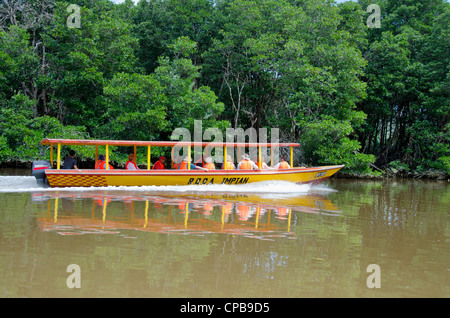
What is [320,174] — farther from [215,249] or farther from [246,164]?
[215,249]

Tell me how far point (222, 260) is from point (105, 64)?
639 inches

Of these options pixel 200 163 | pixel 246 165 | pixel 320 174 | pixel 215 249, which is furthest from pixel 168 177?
pixel 215 249

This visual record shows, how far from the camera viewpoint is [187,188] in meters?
10.8

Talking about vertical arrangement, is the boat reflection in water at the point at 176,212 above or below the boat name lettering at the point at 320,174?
below

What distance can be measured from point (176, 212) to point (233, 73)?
1545 centimetres

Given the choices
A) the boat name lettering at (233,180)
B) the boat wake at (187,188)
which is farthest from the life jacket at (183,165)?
the boat name lettering at (233,180)

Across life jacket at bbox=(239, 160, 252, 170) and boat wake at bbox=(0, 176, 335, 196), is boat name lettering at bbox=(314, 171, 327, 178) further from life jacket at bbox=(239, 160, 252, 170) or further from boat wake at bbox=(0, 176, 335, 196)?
life jacket at bbox=(239, 160, 252, 170)

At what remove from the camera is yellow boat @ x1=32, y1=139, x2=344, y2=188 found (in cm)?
967

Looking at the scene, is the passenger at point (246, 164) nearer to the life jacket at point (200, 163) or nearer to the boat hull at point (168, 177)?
the boat hull at point (168, 177)

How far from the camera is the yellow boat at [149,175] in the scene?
9672mm

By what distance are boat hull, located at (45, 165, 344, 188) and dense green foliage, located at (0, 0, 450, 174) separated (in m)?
5.45

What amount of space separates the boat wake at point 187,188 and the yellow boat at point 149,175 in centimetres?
15

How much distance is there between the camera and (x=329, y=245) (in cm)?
496

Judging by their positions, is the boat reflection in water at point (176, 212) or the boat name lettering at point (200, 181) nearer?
the boat reflection in water at point (176, 212)
